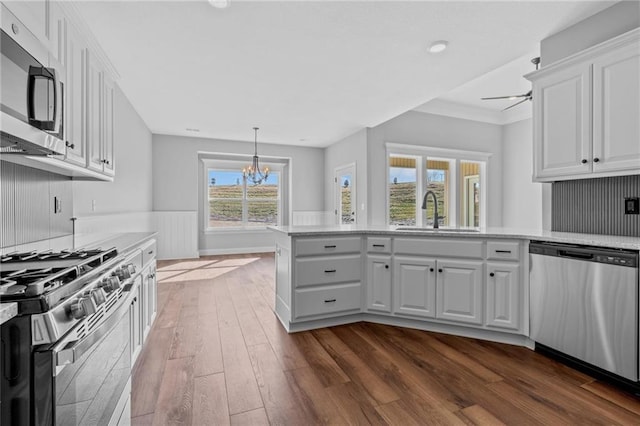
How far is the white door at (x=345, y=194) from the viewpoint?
616 cm

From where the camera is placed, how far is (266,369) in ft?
6.84

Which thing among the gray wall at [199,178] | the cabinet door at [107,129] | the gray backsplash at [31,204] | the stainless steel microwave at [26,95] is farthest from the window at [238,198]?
the stainless steel microwave at [26,95]

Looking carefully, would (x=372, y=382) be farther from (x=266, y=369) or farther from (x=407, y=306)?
(x=407, y=306)

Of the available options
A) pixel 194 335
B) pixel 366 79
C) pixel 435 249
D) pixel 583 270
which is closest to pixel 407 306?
pixel 435 249

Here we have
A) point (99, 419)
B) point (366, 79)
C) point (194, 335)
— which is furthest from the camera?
point (366, 79)

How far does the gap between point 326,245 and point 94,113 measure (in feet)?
6.80

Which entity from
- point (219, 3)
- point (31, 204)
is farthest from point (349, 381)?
point (219, 3)

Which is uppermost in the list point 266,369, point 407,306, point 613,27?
point 613,27

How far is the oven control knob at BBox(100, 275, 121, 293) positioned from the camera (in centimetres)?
125

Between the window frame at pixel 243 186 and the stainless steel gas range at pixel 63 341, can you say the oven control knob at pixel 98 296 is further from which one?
the window frame at pixel 243 186

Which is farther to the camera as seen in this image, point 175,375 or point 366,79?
point 366,79

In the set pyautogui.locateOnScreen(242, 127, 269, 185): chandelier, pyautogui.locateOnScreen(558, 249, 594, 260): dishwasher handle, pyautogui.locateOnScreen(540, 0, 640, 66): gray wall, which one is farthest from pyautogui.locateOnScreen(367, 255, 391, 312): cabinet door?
pyautogui.locateOnScreen(242, 127, 269, 185): chandelier

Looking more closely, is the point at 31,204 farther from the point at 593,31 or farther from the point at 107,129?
the point at 593,31

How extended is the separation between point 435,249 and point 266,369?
162cm
